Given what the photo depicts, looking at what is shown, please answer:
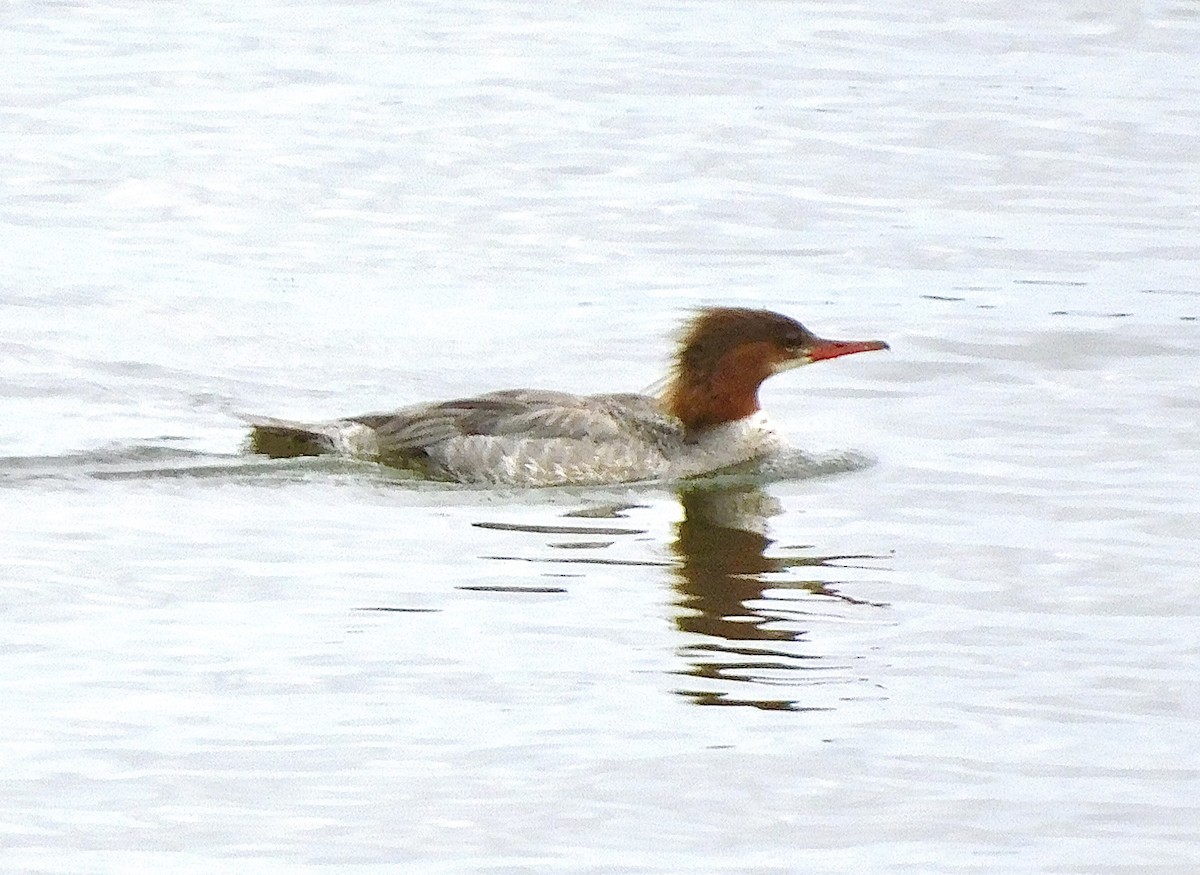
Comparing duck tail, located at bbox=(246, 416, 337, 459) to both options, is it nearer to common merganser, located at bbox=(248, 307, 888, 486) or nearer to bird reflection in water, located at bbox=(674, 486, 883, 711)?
common merganser, located at bbox=(248, 307, 888, 486)

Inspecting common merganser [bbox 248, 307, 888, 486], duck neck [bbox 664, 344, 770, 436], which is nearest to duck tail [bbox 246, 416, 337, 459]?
common merganser [bbox 248, 307, 888, 486]

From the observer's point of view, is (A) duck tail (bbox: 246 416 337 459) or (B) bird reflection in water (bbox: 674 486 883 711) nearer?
(B) bird reflection in water (bbox: 674 486 883 711)

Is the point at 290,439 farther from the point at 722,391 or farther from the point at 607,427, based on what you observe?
the point at 722,391

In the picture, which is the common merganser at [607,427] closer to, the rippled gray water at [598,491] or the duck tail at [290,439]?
the duck tail at [290,439]

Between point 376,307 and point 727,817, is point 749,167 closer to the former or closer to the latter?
point 376,307

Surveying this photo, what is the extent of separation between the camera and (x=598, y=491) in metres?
11.8

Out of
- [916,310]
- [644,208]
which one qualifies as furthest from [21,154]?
[916,310]

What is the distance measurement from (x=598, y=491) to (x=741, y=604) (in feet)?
7.28

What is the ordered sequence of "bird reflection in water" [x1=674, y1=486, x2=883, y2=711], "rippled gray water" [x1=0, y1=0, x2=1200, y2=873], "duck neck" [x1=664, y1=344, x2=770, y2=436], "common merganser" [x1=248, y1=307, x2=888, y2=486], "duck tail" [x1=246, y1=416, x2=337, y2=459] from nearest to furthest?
"rippled gray water" [x1=0, y1=0, x2=1200, y2=873] < "bird reflection in water" [x1=674, y1=486, x2=883, y2=711] < "common merganser" [x1=248, y1=307, x2=888, y2=486] < "duck tail" [x1=246, y1=416, x2=337, y2=459] < "duck neck" [x1=664, y1=344, x2=770, y2=436]

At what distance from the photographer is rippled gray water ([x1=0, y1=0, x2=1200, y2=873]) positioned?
7.45 meters

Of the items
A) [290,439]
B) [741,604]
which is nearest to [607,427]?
[290,439]

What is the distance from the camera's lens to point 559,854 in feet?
23.1

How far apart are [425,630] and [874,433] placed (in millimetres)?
4344

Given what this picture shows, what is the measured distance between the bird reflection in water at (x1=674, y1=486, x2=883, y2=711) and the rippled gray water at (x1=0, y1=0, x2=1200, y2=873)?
3 centimetres
